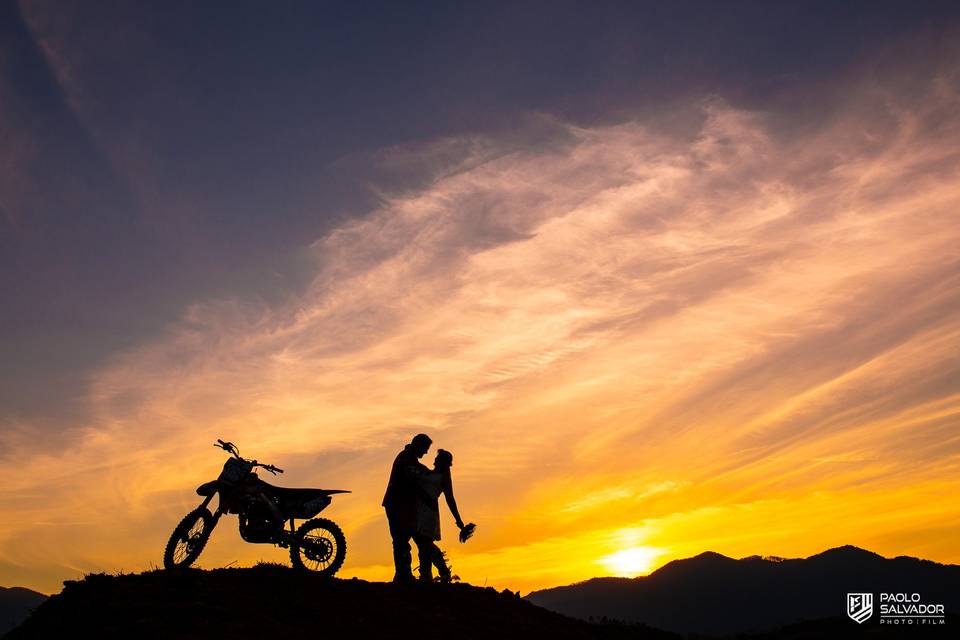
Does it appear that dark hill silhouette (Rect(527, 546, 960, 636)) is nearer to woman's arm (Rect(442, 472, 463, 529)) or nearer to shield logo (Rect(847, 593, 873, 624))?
shield logo (Rect(847, 593, 873, 624))

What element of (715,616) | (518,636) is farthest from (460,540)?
(715,616)

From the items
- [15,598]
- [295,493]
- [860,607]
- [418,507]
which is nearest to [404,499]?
[418,507]

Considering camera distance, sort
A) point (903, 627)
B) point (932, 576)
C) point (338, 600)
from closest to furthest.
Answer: point (338, 600) → point (903, 627) → point (932, 576)

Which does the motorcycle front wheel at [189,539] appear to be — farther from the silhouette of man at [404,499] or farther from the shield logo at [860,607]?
the shield logo at [860,607]

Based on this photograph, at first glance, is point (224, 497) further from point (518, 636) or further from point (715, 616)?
point (715, 616)

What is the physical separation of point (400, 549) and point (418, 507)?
2.96 ft

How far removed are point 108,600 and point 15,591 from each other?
206m

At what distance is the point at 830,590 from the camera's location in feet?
611

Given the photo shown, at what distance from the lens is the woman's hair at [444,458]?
1438 cm

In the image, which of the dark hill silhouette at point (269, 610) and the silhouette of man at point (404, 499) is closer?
the dark hill silhouette at point (269, 610)

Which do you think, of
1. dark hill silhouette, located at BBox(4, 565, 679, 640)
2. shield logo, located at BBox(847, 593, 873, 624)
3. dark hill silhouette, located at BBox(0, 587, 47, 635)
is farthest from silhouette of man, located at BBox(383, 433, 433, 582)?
dark hill silhouette, located at BBox(0, 587, 47, 635)

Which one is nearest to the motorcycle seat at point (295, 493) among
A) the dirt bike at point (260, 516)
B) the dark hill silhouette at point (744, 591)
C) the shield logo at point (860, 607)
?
the dirt bike at point (260, 516)

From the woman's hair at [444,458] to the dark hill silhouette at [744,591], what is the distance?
163 m

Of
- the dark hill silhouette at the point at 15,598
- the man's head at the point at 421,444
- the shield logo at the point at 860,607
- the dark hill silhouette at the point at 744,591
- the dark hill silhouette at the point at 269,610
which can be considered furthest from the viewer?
the dark hill silhouette at the point at 744,591
